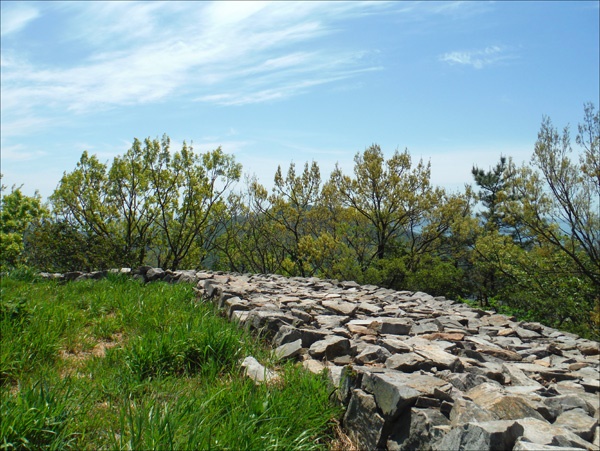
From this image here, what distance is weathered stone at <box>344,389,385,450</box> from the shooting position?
277 cm

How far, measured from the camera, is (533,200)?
14953mm

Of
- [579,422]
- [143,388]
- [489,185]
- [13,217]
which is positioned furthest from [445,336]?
[489,185]

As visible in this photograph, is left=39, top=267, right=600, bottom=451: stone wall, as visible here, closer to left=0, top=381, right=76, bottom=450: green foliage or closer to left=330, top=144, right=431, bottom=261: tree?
left=0, top=381, right=76, bottom=450: green foliage

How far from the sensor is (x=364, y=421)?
→ 2877mm

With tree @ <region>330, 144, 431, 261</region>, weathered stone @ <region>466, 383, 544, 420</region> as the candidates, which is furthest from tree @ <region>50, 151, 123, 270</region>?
weathered stone @ <region>466, 383, 544, 420</region>

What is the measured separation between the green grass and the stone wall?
305mm

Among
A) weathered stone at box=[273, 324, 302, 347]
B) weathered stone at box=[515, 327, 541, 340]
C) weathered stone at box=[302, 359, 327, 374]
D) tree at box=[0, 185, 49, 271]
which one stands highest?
tree at box=[0, 185, 49, 271]

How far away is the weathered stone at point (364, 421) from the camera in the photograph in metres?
2.77

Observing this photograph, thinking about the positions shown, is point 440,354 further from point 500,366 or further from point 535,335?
point 535,335

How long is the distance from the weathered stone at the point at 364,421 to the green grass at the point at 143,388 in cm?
13

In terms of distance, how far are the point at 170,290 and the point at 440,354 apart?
179 inches

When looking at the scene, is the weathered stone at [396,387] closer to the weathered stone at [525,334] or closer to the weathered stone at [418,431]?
the weathered stone at [418,431]

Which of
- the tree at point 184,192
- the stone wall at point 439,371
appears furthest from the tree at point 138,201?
the stone wall at point 439,371

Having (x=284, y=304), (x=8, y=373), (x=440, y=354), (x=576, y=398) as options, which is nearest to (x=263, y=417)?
(x=440, y=354)
